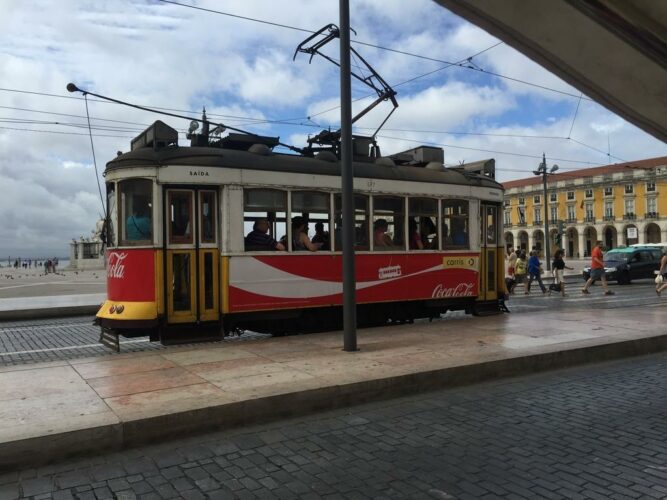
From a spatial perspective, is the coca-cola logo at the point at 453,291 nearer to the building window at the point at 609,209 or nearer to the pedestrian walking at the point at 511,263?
the pedestrian walking at the point at 511,263

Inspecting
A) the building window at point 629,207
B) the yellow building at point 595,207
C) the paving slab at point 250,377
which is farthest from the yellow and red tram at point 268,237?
the building window at point 629,207

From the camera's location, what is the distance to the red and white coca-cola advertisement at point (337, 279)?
9.31 m

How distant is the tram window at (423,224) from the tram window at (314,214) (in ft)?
6.35

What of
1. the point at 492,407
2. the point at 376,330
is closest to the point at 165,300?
the point at 376,330

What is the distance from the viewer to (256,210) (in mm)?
9539

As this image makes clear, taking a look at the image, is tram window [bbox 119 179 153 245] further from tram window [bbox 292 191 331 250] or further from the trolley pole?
the trolley pole

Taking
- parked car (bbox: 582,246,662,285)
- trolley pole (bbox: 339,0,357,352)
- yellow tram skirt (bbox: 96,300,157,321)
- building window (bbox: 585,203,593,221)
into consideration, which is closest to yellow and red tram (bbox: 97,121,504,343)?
yellow tram skirt (bbox: 96,300,157,321)

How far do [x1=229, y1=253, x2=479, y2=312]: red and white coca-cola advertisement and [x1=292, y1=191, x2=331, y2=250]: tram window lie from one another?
32 centimetres

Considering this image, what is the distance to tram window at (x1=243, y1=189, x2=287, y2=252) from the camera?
31.0 ft

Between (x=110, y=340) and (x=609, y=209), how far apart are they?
337 feet

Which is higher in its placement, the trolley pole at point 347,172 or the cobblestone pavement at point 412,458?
the trolley pole at point 347,172

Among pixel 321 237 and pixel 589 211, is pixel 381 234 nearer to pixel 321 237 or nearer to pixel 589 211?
pixel 321 237

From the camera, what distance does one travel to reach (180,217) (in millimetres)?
8984

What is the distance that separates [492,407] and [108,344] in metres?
6.00
